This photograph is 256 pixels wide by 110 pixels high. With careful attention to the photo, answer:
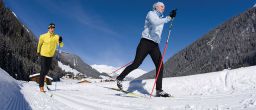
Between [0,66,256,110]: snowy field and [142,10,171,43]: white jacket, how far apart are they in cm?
164

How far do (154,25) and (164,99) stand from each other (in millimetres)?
2044

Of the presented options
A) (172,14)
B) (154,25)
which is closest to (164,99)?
(154,25)

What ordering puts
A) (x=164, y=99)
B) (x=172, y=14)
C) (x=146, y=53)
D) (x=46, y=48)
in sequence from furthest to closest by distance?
(x=46, y=48), (x=172, y=14), (x=146, y=53), (x=164, y=99)

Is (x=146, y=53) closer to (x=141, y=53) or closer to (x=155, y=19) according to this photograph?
(x=141, y=53)

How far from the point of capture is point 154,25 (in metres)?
8.97

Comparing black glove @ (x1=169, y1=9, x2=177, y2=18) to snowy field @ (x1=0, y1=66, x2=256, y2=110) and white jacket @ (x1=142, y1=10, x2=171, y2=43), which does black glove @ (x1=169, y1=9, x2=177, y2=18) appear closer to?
white jacket @ (x1=142, y1=10, x2=171, y2=43)

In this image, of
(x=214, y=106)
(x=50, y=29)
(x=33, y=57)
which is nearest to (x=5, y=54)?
(x=33, y=57)

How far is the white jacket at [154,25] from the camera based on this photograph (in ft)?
29.3

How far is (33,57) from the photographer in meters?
136

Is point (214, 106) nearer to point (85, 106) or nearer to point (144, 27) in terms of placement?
point (85, 106)

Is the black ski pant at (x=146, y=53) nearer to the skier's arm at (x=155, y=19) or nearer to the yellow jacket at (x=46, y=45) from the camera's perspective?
the skier's arm at (x=155, y=19)

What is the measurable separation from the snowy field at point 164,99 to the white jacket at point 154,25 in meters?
1.64

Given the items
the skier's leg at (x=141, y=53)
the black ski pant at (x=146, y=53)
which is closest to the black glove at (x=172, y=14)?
the black ski pant at (x=146, y=53)

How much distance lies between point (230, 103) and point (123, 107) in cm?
205
